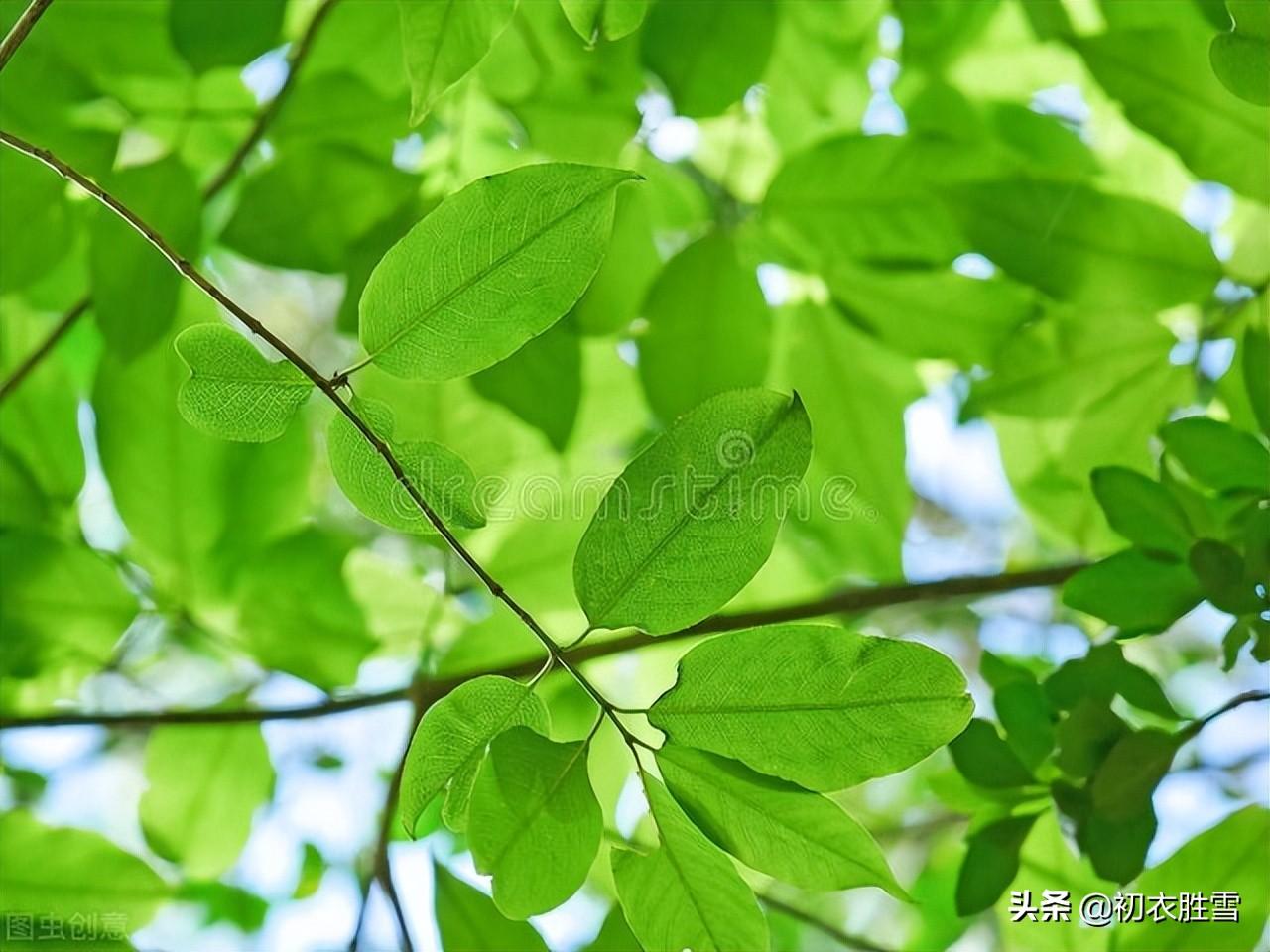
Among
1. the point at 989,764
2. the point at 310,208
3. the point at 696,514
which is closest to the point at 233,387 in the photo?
the point at 696,514

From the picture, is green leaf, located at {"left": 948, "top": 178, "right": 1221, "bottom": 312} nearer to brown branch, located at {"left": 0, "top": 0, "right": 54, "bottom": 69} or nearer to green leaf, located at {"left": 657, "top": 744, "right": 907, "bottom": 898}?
green leaf, located at {"left": 657, "top": 744, "right": 907, "bottom": 898}

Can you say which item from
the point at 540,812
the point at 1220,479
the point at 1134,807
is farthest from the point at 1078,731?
the point at 540,812

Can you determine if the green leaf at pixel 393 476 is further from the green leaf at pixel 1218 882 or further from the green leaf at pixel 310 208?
the green leaf at pixel 1218 882

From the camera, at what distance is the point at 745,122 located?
0.81 metres

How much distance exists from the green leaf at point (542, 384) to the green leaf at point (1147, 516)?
28 centimetres

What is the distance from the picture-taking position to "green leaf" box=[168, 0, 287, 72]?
600 millimetres

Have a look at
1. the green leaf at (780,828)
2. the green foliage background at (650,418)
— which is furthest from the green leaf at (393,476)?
the green leaf at (780,828)

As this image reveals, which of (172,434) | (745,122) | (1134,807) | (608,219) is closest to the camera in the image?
(608,219)

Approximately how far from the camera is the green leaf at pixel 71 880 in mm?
608

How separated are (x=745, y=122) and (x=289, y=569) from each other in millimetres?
439

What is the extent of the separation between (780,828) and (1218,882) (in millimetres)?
265

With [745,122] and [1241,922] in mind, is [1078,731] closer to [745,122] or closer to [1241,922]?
[1241,922]

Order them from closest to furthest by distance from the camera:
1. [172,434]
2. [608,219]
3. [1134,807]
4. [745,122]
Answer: [608,219], [1134,807], [172,434], [745,122]

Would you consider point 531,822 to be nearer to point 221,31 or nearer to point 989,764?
point 989,764
